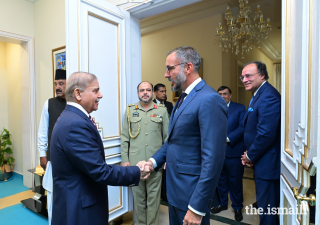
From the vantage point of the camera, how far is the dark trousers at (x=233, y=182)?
2.71 metres

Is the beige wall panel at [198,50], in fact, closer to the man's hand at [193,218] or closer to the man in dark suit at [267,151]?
the man in dark suit at [267,151]

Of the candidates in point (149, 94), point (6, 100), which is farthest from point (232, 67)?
point (6, 100)

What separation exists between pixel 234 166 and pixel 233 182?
8.0 inches

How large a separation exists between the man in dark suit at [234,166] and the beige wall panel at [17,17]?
12.0 feet

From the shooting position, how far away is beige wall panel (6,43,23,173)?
4496mm

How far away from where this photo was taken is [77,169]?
1.27m

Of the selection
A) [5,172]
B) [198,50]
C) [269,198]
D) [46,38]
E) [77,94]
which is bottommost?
[5,172]

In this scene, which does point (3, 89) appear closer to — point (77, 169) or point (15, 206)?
point (15, 206)

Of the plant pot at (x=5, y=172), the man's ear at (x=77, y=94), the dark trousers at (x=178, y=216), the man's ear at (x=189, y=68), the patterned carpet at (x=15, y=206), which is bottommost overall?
the patterned carpet at (x=15, y=206)

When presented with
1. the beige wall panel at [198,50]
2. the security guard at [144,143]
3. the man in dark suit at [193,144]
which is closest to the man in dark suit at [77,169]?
the man in dark suit at [193,144]

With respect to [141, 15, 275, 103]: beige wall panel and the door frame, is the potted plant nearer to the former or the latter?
the door frame

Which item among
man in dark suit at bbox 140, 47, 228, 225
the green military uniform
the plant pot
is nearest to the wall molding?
the green military uniform

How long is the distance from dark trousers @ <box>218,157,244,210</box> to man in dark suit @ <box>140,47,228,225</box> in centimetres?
158

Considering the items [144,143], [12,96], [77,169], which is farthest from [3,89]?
[77,169]
